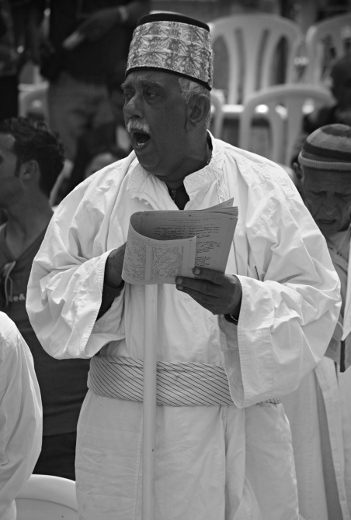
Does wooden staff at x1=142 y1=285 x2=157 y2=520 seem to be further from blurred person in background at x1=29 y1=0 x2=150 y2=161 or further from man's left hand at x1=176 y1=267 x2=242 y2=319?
blurred person in background at x1=29 y1=0 x2=150 y2=161

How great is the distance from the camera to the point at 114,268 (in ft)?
8.98

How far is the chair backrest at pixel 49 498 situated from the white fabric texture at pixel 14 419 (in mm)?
138

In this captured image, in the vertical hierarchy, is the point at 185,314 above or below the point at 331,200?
above

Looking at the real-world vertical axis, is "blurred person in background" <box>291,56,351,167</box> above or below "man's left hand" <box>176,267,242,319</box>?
below

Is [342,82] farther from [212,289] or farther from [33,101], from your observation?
[212,289]

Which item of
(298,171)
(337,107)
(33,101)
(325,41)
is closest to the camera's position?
(298,171)

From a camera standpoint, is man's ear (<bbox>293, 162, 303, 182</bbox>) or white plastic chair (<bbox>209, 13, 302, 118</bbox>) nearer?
man's ear (<bbox>293, 162, 303, 182</bbox>)

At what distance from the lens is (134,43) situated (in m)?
2.92

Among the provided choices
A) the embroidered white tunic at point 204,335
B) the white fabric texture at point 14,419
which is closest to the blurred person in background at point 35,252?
the white fabric texture at point 14,419

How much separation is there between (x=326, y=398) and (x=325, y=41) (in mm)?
5662

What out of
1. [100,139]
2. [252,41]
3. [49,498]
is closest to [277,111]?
[252,41]

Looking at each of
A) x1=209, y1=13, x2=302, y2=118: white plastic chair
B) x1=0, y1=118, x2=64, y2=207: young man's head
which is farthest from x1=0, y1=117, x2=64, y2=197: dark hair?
x1=209, y1=13, x2=302, y2=118: white plastic chair

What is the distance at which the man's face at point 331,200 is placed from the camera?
3703mm

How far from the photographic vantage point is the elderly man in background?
273 cm
